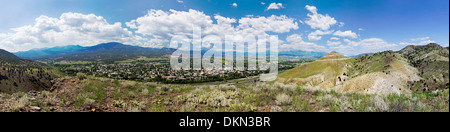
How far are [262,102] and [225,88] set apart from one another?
382 cm
